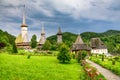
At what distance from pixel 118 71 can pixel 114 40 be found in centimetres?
10361

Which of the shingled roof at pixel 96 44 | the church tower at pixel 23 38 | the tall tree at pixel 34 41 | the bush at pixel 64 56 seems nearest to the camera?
the bush at pixel 64 56

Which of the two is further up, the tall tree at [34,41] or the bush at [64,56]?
the tall tree at [34,41]

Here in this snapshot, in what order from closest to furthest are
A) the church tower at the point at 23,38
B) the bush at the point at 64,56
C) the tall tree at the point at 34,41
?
the bush at the point at 64,56
the church tower at the point at 23,38
the tall tree at the point at 34,41

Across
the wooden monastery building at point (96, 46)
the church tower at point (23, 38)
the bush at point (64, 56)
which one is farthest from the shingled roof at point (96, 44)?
the bush at point (64, 56)

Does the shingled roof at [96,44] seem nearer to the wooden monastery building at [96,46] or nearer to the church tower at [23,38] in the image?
the wooden monastery building at [96,46]

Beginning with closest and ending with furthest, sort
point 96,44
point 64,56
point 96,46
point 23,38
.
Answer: point 64,56 → point 23,38 → point 96,46 → point 96,44

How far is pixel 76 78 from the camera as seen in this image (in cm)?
2414

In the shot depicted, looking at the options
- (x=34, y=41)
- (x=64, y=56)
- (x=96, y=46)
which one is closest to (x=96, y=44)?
(x=96, y=46)

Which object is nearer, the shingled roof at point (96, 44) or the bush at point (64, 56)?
the bush at point (64, 56)

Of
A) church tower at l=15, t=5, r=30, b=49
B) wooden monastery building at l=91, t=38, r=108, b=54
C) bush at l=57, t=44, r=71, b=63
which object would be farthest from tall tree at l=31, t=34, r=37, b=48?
bush at l=57, t=44, r=71, b=63

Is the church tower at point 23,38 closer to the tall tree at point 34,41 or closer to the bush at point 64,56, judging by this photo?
the tall tree at point 34,41

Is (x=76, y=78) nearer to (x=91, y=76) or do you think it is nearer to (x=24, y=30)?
(x=91, y=76)

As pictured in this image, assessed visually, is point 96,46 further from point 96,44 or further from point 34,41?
point 34,41

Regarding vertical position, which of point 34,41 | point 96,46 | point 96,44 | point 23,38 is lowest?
point 96,46
